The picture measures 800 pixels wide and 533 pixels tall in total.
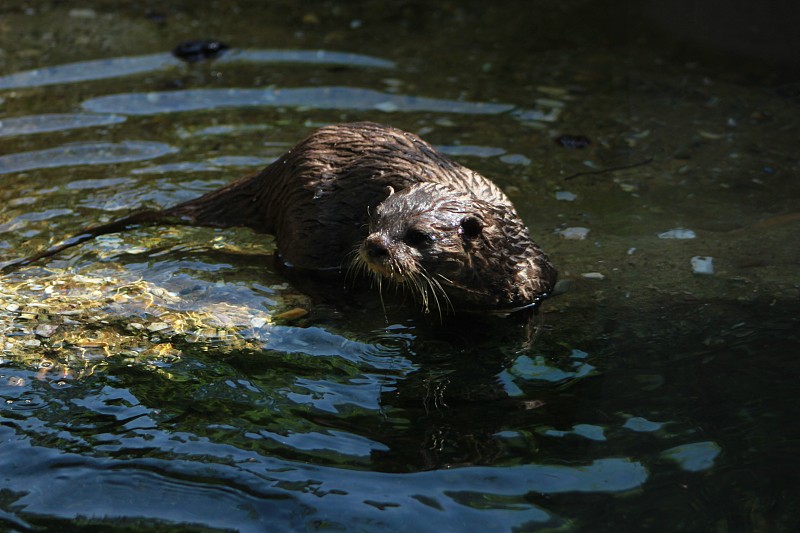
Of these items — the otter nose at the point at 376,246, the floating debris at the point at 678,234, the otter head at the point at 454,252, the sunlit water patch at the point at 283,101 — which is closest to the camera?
the otter nose at the point at 376,246

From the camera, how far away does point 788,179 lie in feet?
16.8

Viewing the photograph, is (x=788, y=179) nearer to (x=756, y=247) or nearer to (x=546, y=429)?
(x=756, y=247)

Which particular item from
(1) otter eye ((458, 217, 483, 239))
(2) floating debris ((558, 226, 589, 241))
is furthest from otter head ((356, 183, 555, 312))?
(2) floating debris ((558, 226, 589, 241))

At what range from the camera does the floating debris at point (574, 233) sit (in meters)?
4.59

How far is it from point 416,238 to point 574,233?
3.91ft

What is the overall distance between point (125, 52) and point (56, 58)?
19.1 inches

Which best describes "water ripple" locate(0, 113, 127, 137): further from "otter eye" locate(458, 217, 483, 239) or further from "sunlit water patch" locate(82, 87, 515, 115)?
"otter eye" locate(458, 217, 483, 239)

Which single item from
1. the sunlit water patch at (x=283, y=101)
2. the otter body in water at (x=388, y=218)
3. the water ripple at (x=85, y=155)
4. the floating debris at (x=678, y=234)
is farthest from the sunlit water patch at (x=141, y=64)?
the floating debris at (x=678, y=234)

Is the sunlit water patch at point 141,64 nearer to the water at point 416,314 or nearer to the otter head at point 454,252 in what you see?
the water at point 416,314

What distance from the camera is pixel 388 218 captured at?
3785 mm

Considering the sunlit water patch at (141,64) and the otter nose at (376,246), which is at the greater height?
the sunlit water patch at (141,64)

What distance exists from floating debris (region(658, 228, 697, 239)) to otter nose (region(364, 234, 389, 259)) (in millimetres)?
1588

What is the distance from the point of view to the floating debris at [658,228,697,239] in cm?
452

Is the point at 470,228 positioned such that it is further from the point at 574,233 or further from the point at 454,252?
the point at 574,233
